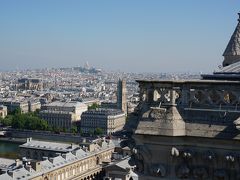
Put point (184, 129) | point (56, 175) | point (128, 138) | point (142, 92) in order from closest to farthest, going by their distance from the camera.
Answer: point (184, 129) < point (142, 92) < point (128, 138) < point (56, 175)

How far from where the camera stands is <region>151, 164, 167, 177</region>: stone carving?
381 centimetres

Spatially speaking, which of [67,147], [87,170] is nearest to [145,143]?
[87,170]

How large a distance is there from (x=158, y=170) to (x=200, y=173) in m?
0.35

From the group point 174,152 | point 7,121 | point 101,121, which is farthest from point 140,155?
point 7,121

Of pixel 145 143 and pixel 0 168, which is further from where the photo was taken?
pixel 0 168

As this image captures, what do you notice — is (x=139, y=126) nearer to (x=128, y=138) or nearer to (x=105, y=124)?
(x=128, y=138)

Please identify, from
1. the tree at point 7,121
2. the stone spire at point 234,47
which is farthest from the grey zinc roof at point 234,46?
the tree at point 7,121

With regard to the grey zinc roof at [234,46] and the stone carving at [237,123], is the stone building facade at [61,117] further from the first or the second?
the stone carving at [237,123]

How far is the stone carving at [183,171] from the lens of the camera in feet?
12.2

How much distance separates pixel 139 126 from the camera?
3840 mm

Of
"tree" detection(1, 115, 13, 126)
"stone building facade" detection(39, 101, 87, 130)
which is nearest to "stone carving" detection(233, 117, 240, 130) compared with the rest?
"stone building facade" detection(39, 101, 87, 130)

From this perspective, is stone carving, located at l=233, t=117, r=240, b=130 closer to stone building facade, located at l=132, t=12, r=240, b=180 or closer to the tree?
stone building facade, located at l=132, t=12, r=240, b=180

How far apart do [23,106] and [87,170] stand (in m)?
57.5

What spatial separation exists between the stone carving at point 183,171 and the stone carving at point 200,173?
0.05 metres
